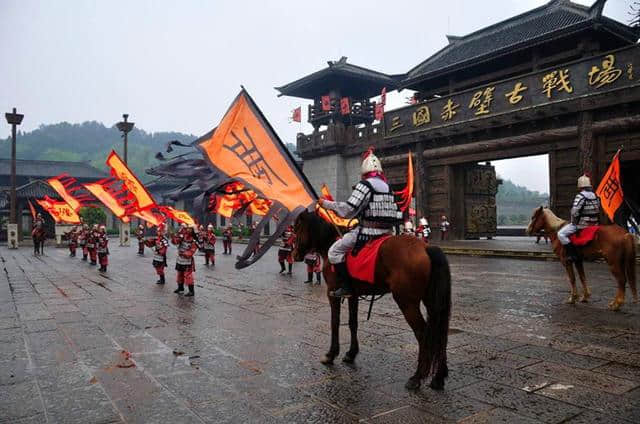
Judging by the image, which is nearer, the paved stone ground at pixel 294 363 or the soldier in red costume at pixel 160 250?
the paved stone ground at pixel 294 363

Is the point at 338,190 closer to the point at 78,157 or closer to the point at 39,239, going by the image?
the point at 39,239

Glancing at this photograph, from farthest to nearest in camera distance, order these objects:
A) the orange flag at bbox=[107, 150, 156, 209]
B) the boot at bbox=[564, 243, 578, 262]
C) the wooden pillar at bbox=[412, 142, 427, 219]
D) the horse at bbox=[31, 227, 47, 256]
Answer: the horse at bbox=[31, 227, 47, 256] → the wooden pillar at bbox=[412, 142, 427, 219] → the orange flag at bbox=[107, 150, 156, 209] → the boot at bbox=[564, 243, 578, 262]

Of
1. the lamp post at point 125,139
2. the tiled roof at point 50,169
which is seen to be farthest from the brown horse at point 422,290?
the tiled roof at point 50,169

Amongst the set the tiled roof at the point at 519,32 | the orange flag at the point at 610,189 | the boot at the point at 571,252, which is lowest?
the boot at the point at 571,252

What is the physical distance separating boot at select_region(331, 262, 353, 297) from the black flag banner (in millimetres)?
718

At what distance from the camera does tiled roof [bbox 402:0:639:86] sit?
691 inches

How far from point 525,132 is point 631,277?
39.7 feet

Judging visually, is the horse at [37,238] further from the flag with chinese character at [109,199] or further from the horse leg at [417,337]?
the horse leg at [417,337]

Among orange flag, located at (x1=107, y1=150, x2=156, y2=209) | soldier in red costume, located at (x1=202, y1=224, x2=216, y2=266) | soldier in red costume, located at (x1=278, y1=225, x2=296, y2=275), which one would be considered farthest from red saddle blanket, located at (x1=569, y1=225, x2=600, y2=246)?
soldier in red costume, located at (x1=202, y1=224, x2=216, y2=266)

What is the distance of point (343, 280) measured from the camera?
15.4 ft

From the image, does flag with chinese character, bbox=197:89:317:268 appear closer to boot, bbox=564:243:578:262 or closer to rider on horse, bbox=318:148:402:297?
rider on horse, bbox=318:148:402:297

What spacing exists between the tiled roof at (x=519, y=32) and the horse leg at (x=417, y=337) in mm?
17496

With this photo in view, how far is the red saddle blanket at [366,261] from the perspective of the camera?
4.38 meters

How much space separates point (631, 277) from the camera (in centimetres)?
705
